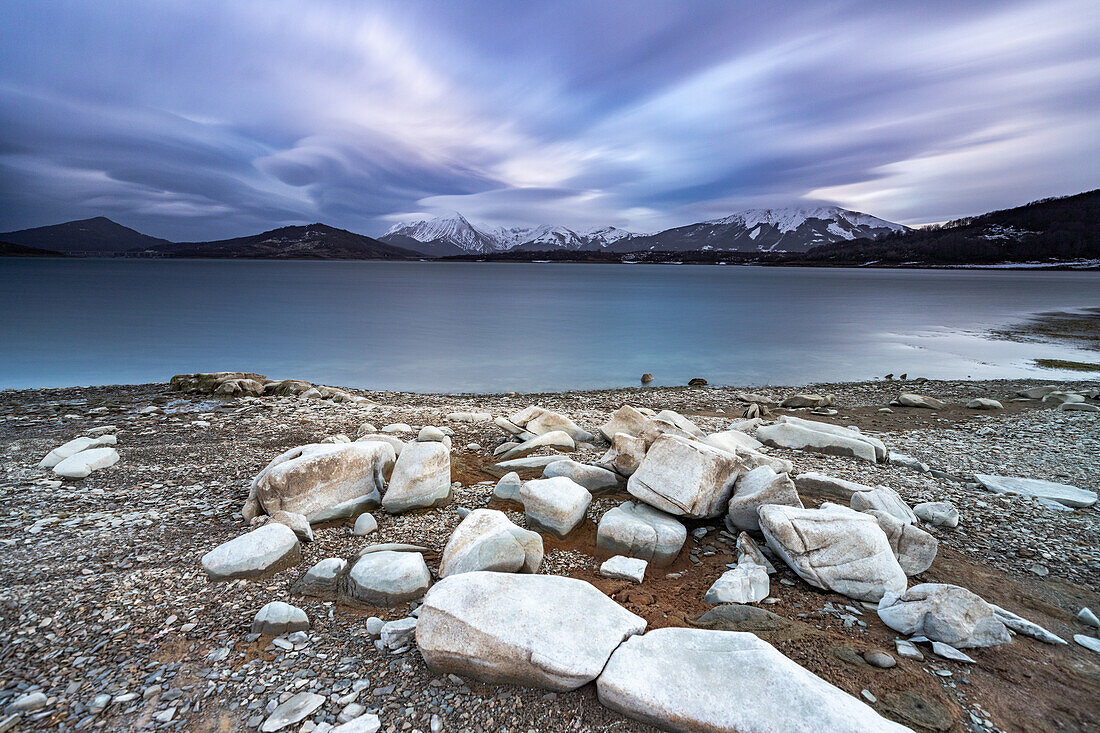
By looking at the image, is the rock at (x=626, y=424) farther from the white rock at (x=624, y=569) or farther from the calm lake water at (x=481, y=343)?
the calm lake water at (x=481, y=343)

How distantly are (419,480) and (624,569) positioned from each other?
2.54 meters

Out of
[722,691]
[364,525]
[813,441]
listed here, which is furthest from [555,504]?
[813,441]

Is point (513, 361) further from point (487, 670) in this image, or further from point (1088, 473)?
point (487, 670)

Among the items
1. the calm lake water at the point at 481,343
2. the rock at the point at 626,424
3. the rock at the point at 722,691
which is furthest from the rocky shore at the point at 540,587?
the calm lake water at the point at 481,343

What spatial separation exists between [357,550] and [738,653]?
348cm

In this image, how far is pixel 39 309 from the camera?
36094 millimetres

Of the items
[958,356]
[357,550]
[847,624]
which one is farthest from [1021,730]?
[958,356]

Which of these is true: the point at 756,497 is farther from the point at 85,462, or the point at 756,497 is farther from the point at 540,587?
the point at 85,462

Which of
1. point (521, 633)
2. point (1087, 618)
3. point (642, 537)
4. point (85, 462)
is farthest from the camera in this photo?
point (85, 462)

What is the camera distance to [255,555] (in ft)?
14.6

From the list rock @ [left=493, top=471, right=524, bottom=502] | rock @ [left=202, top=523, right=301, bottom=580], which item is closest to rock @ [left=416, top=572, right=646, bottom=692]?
rock @ [left=202, top=523, right=301, bottom=580]

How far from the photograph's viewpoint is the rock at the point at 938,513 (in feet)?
18.2

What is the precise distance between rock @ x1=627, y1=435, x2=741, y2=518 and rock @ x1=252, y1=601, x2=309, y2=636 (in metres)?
3.24

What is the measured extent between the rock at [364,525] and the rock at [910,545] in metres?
4.87
